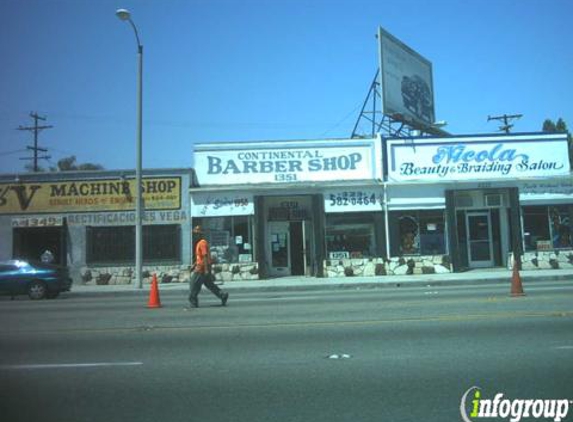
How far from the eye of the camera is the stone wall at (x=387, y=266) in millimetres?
24344

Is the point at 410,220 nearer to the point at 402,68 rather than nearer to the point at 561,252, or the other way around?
the point at 561,252

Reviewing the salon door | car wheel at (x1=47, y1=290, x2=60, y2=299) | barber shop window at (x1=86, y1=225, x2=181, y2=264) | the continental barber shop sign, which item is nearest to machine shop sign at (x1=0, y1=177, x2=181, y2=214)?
barber shop window at (x1=86, y1=225, x2=181, y2=264)

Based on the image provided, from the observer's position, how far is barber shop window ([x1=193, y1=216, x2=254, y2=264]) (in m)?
24.5

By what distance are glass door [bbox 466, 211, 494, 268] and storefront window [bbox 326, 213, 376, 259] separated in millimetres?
4291

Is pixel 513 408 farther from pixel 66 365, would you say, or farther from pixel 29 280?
pixel 29 280

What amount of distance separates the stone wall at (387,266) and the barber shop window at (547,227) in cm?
363

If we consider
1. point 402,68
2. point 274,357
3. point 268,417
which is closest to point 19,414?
point 268,417

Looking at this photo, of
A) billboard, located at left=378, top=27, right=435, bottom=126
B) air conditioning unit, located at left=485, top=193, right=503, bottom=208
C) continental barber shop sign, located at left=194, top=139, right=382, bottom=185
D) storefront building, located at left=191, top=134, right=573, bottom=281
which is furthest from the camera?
billboard, located at left=378, top=27, right=435, bottom=126

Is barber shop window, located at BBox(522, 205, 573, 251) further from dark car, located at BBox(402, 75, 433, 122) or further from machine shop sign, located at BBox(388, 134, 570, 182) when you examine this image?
dark car, located at BBox(402, 75, 433, 122)

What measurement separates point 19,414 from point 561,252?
23.3 meters

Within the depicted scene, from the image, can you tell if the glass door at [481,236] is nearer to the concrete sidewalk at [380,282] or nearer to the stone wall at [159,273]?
the concrete sidewalk at [380,282]

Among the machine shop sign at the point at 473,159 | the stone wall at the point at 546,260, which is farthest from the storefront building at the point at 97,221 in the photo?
the stone wall at the point at 546,260

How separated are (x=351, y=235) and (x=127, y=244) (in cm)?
914

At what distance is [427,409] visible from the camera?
5.84 m
